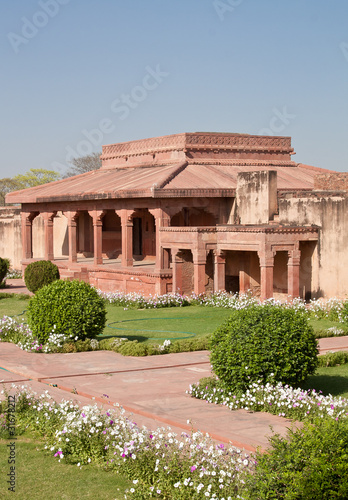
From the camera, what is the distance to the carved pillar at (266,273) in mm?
18953

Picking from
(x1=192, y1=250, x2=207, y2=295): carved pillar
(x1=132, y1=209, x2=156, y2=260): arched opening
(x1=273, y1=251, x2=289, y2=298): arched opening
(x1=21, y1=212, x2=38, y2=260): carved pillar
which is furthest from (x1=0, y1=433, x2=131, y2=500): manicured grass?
(x1=21, y1=212, x2=38, y2=260): carved pillar

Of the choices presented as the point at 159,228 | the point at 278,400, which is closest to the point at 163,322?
the point at 159,228

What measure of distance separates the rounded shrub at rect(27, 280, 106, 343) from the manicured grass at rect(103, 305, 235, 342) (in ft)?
4.26

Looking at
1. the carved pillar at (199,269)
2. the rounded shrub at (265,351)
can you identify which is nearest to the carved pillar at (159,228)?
the carved pillar at (199,269)

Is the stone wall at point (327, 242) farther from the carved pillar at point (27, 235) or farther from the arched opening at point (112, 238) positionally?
the carved pillar at point (27, 235)

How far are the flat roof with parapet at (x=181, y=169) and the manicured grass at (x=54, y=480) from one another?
15.5m

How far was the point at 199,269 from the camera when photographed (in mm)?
20797

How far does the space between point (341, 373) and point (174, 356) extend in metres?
2.90

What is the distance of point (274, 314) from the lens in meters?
9.02

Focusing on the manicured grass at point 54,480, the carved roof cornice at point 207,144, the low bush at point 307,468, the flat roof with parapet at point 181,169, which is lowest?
the manicured grass at point 54,480

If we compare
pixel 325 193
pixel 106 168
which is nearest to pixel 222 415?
pixel 325 193

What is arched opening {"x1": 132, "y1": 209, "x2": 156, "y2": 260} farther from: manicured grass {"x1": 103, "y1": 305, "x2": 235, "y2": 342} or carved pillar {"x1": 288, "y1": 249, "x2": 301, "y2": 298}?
carved pillar {"x1": 288, "y1": 249, "x2": 301, "y2": 298}

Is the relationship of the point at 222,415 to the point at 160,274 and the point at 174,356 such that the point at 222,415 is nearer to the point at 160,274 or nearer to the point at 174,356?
the point at 174,356

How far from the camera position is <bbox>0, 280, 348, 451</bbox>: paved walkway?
299 inches
